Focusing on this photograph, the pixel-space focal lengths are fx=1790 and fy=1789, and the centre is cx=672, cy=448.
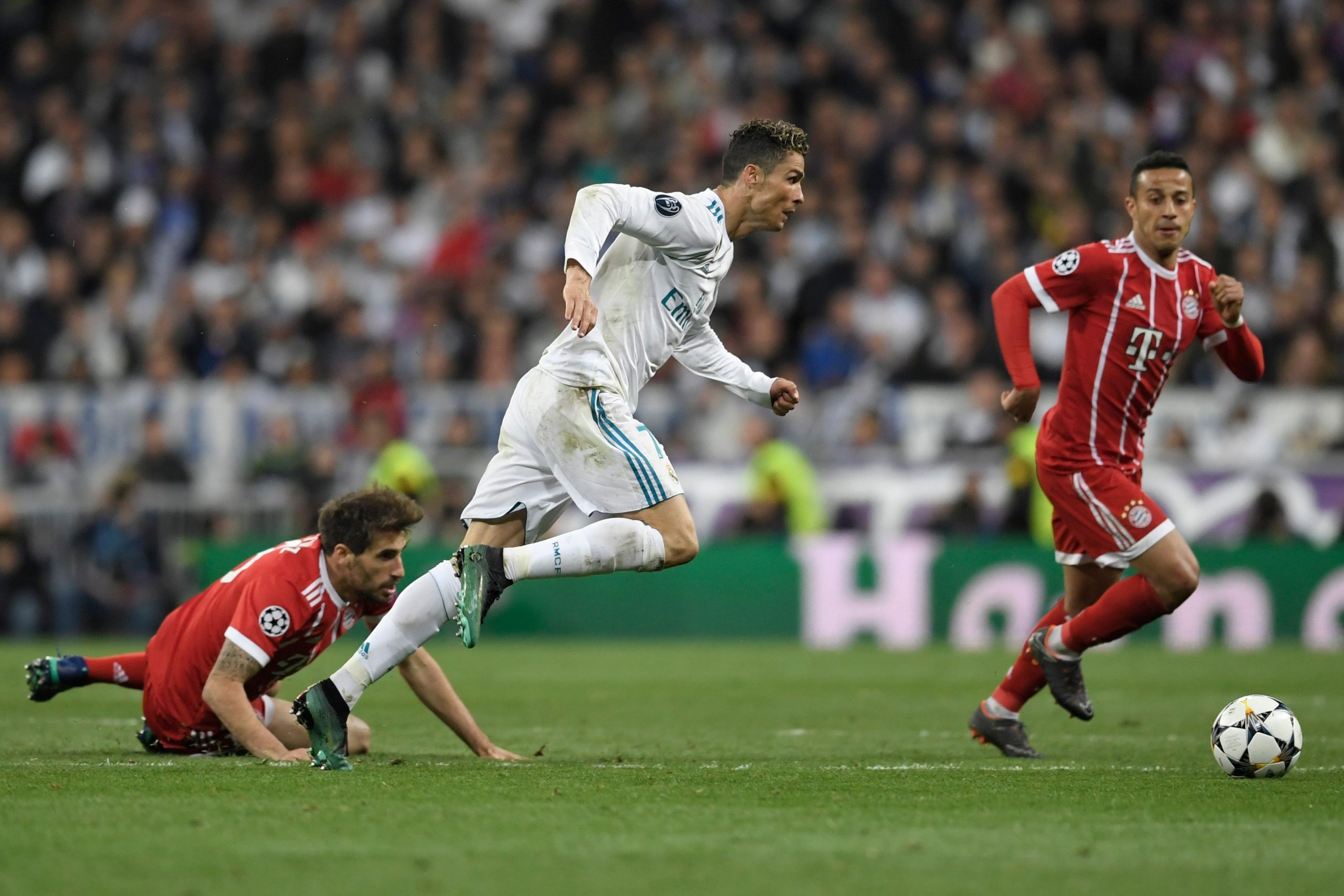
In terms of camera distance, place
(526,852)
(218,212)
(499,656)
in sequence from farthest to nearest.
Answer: (218,212) < (499,656) < (526,852)

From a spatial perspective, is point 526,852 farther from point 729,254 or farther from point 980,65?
point 980,65

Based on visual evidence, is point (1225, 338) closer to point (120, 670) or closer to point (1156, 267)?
point (1156, 267)

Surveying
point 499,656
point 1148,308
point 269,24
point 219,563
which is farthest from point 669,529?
point 269,24

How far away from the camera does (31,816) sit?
521 cm

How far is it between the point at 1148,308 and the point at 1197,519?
8415mm

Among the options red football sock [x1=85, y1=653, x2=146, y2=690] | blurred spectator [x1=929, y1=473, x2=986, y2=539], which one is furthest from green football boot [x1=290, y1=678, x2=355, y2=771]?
blurred spectator [x1=929, y1=473, x2=986, y2=539]

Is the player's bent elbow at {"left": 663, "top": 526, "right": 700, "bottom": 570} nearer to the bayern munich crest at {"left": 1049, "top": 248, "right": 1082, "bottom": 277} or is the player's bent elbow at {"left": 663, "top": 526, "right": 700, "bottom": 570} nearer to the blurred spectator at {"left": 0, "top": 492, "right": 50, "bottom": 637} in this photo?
the bayern munich crest at {"left": 1049, "top": 248, "right": 1082, "bottom": 277}

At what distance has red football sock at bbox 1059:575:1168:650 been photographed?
23.3ft

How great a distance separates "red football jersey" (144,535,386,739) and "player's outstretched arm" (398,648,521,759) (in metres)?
0.26

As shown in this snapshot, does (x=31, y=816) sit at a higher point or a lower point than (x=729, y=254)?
lower

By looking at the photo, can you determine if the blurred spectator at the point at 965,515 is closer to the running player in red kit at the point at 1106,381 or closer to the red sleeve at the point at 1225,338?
the red sleeve at the point at 1225,338

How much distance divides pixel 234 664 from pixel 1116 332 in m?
3.72

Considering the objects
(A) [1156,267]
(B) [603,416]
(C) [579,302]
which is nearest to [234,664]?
(B) [603,416]

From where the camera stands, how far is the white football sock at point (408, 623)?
6238 millimetres
